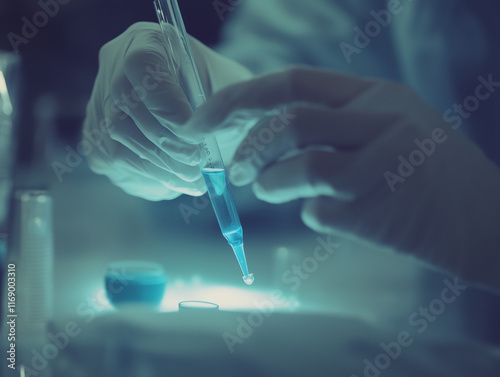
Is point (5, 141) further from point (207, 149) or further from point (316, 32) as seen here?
point (316, 32)

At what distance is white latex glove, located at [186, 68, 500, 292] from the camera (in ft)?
1.51

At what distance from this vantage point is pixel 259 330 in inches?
25.5

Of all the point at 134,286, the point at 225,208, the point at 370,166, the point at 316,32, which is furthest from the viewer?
the point at 316,32

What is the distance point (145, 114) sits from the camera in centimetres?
70

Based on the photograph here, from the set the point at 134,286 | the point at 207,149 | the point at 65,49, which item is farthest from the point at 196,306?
the point at 65,49

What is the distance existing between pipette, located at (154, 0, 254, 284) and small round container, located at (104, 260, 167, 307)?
0.57ft

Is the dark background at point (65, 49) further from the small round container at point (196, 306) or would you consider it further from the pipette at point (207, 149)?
the small round container at point (196, 306)

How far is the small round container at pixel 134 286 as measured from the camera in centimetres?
73
